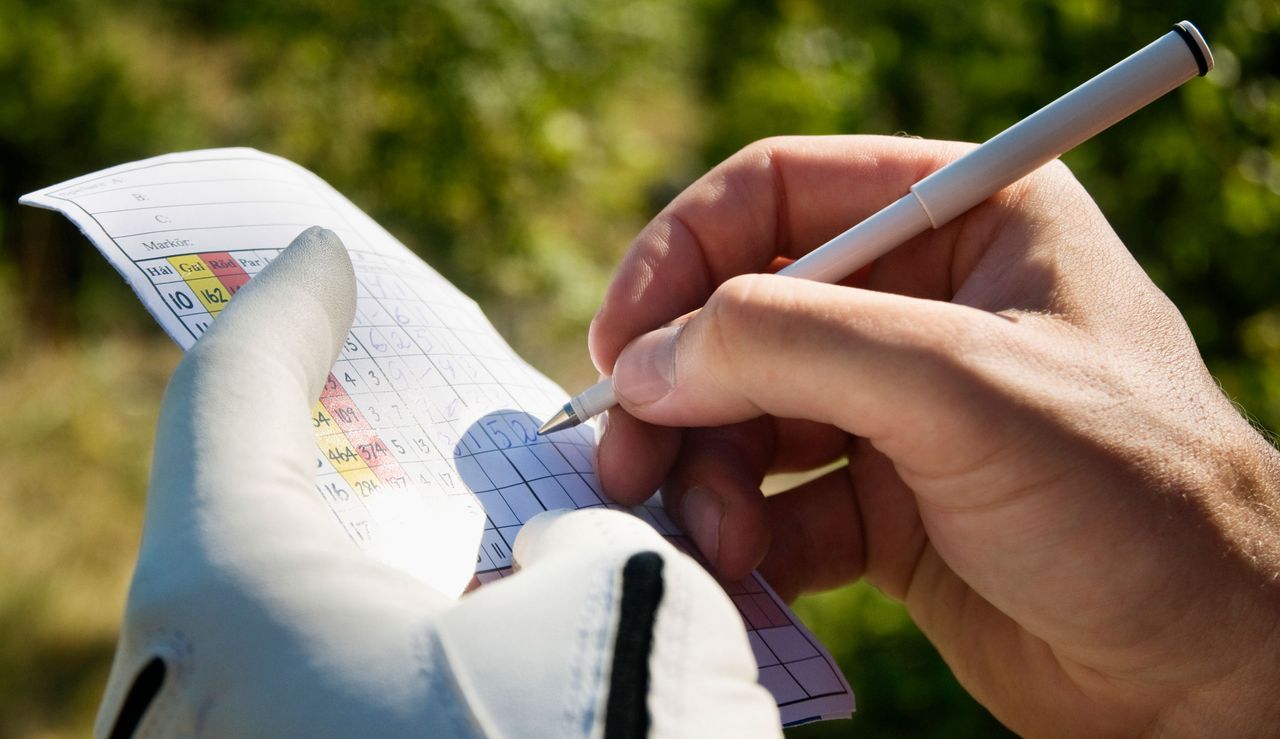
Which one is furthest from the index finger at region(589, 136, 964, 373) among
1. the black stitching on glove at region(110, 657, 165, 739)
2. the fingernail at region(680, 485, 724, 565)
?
the black stitching on glove at region(110, 657, 165, 739)

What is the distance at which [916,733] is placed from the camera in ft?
7.45

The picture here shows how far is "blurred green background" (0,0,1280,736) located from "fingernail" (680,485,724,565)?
1.27 m

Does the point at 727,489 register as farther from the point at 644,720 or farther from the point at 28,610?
the point at 28,610

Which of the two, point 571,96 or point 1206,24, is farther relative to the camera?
point 571,96

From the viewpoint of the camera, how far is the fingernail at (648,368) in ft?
3.84

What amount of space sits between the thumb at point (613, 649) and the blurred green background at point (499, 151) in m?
1.67

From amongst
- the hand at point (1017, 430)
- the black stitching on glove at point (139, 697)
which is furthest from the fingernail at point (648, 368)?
the black stitching on glove at point (139, 697)

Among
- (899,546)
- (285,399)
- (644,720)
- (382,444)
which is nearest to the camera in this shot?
(644,720)

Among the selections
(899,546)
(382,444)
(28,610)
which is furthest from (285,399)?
(28,610)

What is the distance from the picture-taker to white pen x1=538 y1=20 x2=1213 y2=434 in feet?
3.51

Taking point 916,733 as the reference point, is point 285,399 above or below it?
above

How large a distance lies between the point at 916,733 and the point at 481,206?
2183 millimetres

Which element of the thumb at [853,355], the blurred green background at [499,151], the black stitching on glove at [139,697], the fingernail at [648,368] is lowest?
the blurred green background at [499,151]

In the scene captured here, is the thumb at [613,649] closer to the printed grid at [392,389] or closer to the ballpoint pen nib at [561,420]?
the printed grid at [392,389]
